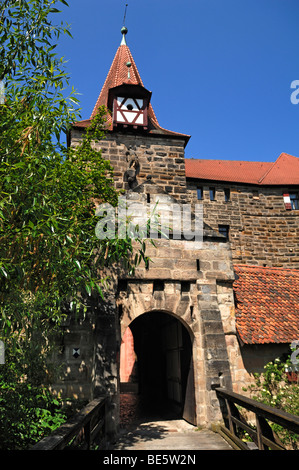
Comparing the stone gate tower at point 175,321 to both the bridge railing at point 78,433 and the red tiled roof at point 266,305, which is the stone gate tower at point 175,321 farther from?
the red tiled roof at point 266,305

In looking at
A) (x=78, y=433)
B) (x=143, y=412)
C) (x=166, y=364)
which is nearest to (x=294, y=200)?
(x=166, y=364)

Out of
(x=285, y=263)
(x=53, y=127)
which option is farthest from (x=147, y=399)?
(x=285, y=263)

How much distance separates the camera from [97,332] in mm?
6605

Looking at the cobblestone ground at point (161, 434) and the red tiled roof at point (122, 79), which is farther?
the red tiled roof at point (122, 79)

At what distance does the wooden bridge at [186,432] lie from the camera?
13.8 feet

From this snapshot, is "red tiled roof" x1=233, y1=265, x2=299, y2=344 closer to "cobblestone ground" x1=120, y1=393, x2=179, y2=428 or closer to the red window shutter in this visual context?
"cobblestone ground" x1=120, y1=393, x2=179, y2=428

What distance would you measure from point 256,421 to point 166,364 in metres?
5.65

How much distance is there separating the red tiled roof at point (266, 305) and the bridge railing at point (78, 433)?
11.3 ft

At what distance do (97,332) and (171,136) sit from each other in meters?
9.84

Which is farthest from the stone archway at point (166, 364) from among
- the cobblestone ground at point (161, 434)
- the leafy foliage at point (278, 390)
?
the leafy foliage at point (278, 390)

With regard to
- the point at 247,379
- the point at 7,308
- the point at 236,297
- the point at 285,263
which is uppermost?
the point at 285,263
